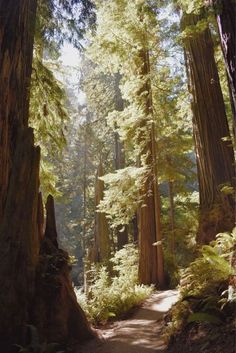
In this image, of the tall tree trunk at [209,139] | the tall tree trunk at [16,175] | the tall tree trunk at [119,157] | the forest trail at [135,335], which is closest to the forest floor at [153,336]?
the forest trail at [135,335]

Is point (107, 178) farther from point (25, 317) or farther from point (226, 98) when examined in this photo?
point (25, 317)

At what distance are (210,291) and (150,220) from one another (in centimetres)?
861

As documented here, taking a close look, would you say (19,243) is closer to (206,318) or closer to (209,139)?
(206,318)

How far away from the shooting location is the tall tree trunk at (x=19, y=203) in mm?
5586

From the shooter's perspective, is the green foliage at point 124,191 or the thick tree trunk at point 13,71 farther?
the green foliage at point 124,191

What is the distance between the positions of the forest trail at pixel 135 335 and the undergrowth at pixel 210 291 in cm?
40

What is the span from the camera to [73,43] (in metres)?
8.20

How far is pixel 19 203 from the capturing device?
5977 millimetres

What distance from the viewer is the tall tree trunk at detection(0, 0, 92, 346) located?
220 inches

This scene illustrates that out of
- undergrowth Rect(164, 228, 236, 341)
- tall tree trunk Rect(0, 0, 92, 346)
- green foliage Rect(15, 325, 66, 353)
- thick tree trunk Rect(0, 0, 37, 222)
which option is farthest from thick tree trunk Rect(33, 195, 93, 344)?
undergrowth Rect(164, 228, 236, 341)

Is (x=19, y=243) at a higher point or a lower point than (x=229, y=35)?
lower

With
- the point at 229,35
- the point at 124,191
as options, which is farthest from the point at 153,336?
the point at 124,191

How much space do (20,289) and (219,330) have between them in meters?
2.92

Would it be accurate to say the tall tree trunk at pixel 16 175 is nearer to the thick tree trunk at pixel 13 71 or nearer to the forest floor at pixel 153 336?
the thick tree trunk at pixel 13 71
